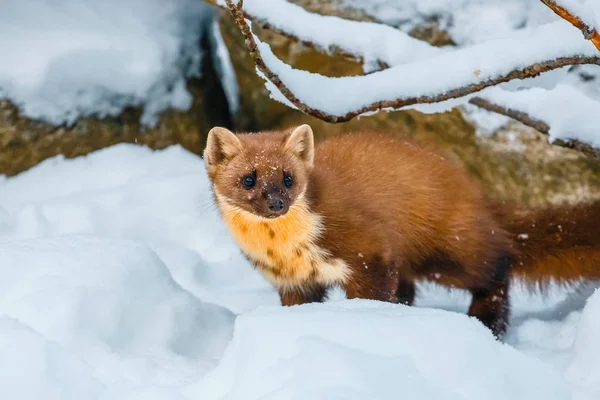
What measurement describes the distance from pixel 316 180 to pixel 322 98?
308 millimetres

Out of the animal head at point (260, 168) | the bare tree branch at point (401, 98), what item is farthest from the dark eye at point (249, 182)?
the bare tree branch at point (401, 98)

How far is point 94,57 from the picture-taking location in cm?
501

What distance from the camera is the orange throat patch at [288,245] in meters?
3.22

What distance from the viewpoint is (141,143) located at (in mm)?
5121

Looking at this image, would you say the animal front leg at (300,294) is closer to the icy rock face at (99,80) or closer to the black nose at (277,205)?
the black nose at (277,205)

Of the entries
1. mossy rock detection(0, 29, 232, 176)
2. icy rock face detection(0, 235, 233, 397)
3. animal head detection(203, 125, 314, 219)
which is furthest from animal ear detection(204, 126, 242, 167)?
mossy rock detection(0, 29, 232, 176)

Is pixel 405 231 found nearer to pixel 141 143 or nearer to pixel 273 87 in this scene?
pixel 273 87

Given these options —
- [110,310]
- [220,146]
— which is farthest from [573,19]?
[110,310]

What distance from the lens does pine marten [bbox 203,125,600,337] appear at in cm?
322

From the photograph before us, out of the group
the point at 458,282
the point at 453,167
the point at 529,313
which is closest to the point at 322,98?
the point at 453,167

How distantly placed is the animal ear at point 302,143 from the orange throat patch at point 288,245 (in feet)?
0.55

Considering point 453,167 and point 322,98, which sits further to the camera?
point 453,167

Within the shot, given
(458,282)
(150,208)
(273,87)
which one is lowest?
(150,208)

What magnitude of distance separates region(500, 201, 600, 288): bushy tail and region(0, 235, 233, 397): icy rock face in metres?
1.24
